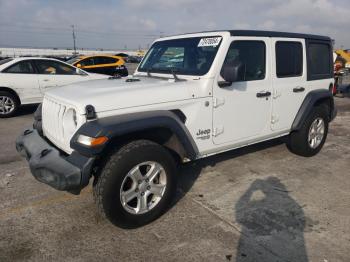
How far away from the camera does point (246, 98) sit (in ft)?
13.3

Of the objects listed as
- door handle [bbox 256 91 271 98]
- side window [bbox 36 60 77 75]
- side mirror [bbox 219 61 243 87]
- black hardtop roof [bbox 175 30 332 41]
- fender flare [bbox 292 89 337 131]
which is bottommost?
fender flare [bbox 292 89 337 131]

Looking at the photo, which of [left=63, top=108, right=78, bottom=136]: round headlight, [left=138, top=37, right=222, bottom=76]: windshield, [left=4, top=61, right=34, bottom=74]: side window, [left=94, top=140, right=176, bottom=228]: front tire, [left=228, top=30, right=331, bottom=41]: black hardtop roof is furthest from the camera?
[left=4, top=61, right=34, bottom=74]: side window

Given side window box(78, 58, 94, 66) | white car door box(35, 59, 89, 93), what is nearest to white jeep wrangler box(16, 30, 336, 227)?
white car door box(35, 59, 89, 93)

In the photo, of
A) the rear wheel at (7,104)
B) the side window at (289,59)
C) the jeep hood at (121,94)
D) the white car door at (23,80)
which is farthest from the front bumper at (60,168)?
the white car door at (23,80)

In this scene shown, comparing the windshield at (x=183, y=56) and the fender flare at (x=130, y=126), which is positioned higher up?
the windshield at (x=183, y=56)

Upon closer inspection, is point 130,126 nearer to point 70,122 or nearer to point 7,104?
point 70,122

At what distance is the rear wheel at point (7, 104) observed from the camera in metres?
8.31

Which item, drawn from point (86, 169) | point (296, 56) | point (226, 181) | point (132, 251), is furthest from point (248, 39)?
point (132, 251)

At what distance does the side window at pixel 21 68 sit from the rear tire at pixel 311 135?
7.06 meters

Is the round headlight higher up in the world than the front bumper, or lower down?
higher up

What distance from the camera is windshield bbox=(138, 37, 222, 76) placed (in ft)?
12.4

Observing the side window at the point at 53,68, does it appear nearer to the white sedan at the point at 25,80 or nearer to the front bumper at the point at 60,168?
the white sedan at the point at 25,80

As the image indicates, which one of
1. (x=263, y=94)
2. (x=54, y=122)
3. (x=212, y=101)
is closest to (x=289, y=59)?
(x=263, y=94)

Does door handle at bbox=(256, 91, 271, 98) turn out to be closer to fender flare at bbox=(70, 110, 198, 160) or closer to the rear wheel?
fender flare at bbox=(70, 110, 198, 160)
